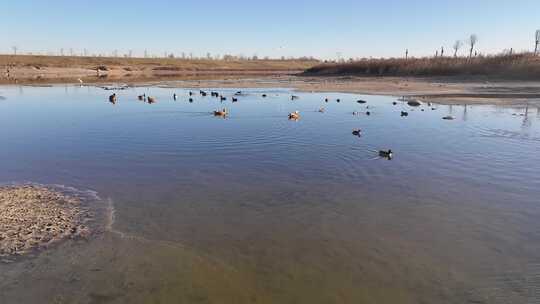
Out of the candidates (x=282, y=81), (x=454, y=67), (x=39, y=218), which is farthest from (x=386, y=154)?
(x=454, y=67)

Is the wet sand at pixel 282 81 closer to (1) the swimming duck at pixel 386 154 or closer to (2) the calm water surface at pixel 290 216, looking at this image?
(2) the calm water surface at pixel 290 216

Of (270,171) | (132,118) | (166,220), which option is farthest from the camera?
(132,118)

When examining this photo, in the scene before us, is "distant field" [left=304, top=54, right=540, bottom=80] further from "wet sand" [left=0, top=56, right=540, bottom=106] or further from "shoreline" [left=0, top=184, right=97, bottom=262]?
"shoreline" [left=0, top=184, right=97, bottom=262]

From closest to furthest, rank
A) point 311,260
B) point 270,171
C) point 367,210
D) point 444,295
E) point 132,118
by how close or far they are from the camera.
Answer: point 444,295
point 311,260
point 367,210
point 270,171
point 132,118

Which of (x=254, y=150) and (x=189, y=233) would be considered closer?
(x=189, y=233)

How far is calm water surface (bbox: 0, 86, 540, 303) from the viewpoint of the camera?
536 cm

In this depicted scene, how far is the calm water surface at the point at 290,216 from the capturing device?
5.36 m

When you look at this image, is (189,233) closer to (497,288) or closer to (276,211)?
(276,211)

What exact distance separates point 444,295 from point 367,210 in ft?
9.48

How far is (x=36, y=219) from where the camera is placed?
713 cm

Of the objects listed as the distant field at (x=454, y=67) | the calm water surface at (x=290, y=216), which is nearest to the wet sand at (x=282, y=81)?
the distant field at (x=454, y=67)


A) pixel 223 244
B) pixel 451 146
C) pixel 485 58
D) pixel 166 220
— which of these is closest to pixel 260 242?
pixel 223 244

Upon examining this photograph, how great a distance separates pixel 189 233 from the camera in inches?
272

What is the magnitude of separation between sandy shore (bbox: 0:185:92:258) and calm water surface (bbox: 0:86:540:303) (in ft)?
1.32
